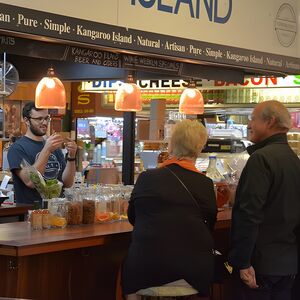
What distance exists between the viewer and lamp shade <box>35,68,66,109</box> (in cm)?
618

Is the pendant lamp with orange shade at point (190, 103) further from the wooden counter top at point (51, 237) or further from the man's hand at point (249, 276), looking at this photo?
the man's hand at point (249, 276)

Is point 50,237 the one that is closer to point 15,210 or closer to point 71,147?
point 71,147

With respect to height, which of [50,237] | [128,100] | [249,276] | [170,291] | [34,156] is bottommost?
[170,291]

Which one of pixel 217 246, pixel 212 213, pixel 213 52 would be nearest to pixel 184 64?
pixel 213 52

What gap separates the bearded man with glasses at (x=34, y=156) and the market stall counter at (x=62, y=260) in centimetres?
115

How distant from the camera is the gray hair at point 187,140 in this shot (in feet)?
13.6

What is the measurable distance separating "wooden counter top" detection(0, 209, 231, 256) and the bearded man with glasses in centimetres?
114

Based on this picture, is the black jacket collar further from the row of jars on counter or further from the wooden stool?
the row of jars on counter

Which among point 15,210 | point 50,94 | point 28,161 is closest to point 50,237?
point 28,161

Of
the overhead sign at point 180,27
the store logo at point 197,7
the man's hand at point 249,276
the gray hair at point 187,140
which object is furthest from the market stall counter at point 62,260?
the store logo at point 197,7

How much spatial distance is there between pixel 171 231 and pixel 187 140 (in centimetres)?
58

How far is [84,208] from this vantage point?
4.83m

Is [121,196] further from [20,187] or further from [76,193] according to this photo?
[20,187]

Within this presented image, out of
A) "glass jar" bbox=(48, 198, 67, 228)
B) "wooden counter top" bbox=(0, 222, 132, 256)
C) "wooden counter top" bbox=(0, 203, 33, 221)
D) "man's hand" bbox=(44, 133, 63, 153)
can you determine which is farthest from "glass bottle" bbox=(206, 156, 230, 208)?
"wooden counter top" bbox=(0, 203, 33, 221)
